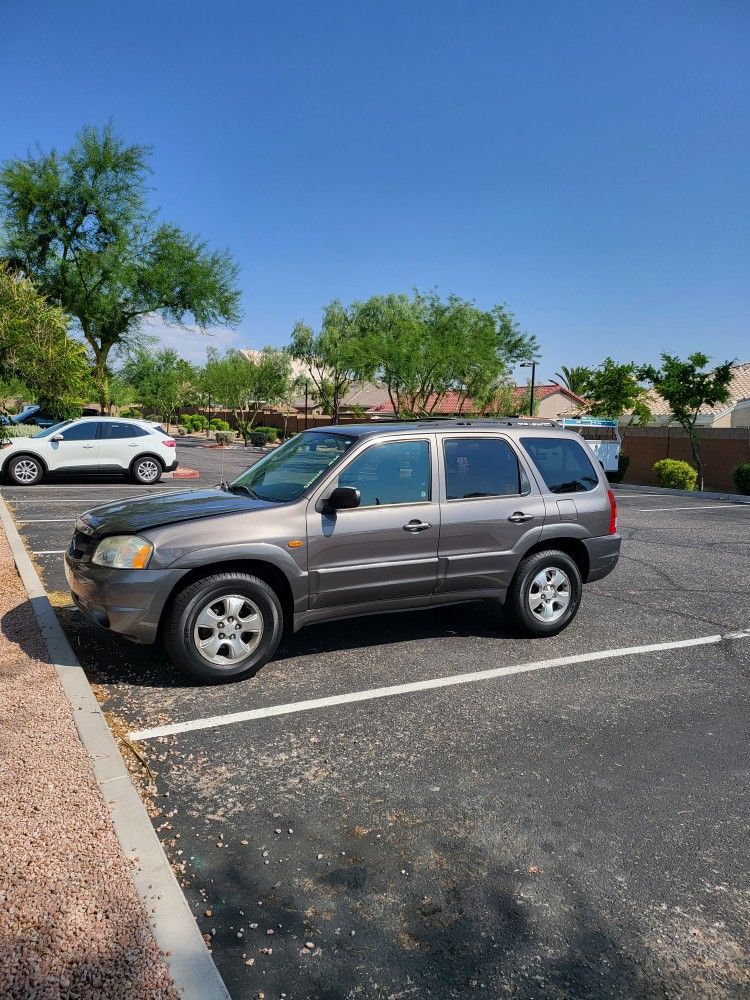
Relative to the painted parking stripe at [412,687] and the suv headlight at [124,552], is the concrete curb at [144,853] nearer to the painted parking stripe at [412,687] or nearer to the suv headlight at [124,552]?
the painted parking stripe at [412,687]

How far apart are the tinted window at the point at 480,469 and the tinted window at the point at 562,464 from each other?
0.83 feet

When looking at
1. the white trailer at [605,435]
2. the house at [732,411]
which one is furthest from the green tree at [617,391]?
the white trailer at [605,435]

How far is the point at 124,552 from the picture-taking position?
4871mm

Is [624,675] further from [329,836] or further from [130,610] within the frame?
[130,610]

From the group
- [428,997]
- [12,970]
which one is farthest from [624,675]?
[12,970]

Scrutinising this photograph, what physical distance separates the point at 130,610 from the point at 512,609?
2.96m

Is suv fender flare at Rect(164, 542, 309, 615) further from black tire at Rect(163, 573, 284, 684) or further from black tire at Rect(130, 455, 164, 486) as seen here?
black tire at Rect(130, 455, 164, 486)

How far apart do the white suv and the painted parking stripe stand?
1382cm

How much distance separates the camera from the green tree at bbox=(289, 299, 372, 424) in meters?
46.3

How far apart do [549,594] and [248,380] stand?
57564mm

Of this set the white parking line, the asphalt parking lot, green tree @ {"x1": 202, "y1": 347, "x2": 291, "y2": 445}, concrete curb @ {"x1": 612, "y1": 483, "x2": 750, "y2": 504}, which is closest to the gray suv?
the asphalt parking lot

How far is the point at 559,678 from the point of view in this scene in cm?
529

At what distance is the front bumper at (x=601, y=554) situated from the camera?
6379 mm

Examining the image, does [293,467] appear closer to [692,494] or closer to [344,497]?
[344,497]
